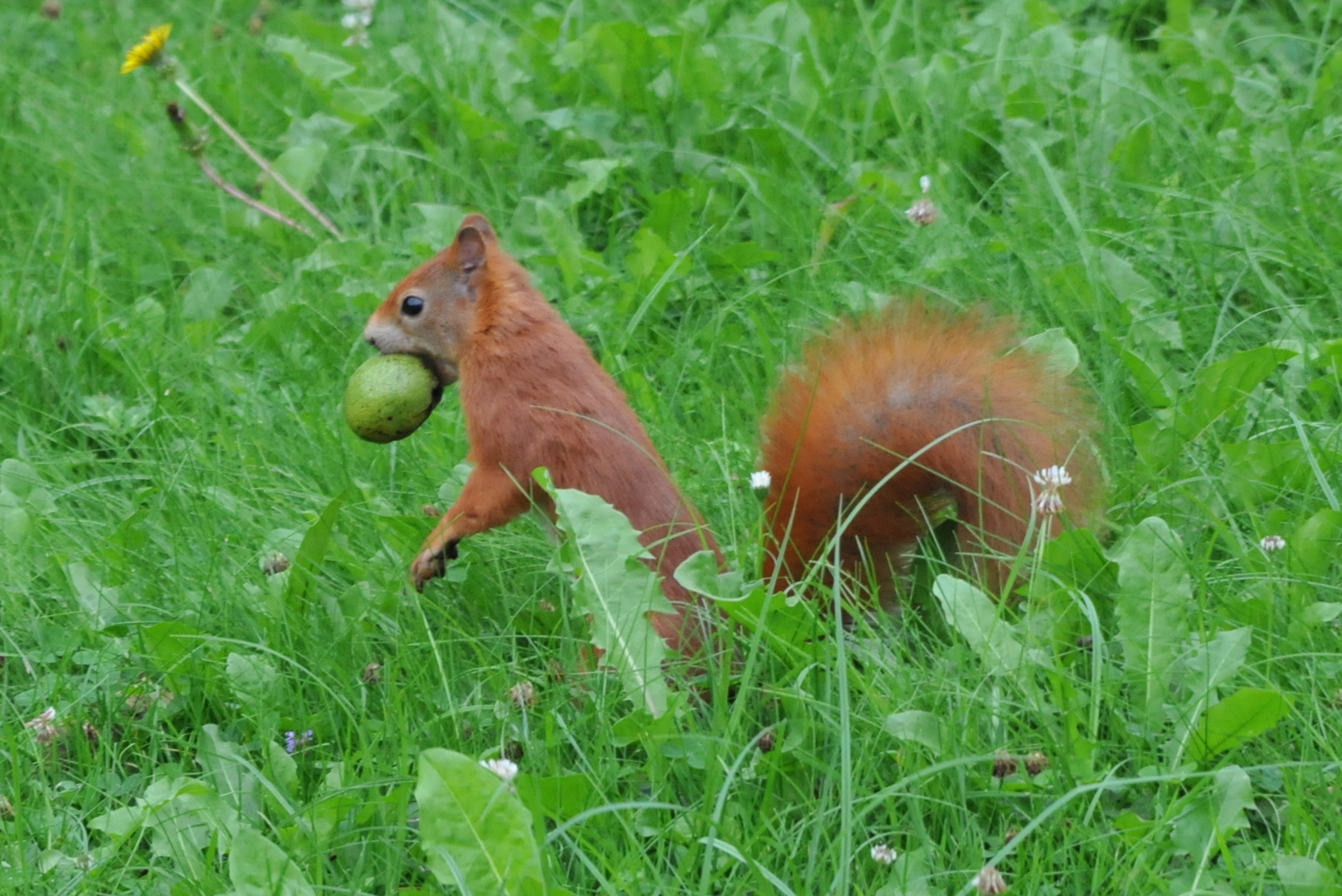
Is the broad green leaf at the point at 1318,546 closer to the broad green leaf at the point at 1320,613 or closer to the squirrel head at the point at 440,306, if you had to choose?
the broad green leaf at the point at 1320,613

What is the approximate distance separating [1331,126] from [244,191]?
229 cm

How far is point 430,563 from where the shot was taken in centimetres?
214

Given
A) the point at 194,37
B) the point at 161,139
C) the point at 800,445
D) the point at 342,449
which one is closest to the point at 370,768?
the point at 800,445

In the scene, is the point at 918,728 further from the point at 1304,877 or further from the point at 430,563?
the point at 430,563

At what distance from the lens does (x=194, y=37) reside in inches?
169

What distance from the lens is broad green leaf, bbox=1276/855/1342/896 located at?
4.97 feet

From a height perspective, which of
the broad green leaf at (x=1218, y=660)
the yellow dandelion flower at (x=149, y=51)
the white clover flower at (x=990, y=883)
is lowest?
the white clover flower at (x=990, y=883)

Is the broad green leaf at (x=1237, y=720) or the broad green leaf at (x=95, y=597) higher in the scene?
the broad green leaf at (x=95, y=597)

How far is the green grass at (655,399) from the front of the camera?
1.74 m

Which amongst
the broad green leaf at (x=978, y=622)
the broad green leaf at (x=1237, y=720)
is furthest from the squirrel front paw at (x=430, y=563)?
the broad green leaf at (x=1237, y=720)

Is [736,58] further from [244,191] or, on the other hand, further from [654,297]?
[244,191]

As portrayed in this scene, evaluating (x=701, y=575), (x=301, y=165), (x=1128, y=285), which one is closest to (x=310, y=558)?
(x=701, y=575)

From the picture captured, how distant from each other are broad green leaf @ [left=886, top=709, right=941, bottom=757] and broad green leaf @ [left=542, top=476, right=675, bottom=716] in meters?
0.30

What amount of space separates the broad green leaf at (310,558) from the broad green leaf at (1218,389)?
1.20 metres
